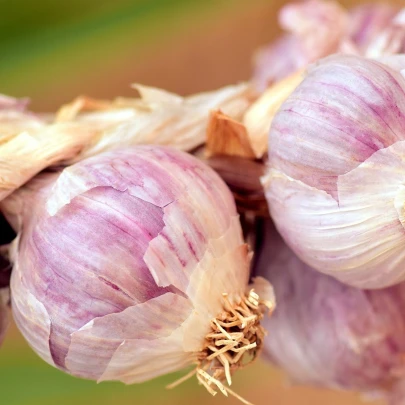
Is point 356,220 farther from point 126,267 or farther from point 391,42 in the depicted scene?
point 391,42

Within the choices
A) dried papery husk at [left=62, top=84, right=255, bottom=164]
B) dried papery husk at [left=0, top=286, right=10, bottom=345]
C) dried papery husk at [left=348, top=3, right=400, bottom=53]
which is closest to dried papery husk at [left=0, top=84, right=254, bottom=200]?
dried papery husk at [left=62, top=84, right=255, bottom=164]

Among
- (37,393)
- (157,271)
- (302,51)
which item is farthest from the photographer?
(37,393)

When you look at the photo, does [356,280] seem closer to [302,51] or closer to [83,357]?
[83,357]

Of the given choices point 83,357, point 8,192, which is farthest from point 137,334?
point 8,192

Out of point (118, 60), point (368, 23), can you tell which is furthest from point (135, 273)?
point (118, 60)

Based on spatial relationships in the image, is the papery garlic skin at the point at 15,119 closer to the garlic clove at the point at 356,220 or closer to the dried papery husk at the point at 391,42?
the garlic clove at the point at 356,220

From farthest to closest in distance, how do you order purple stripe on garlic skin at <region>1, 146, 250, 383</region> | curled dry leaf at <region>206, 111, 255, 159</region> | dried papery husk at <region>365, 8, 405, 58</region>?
dried papery husk at <region>365, 8, 405, 58</region>, curled dry leaf at <region>206, 111, 255, 159</region>, purple stripe on garlic skin at <region>1, 146, 250, 383</region>

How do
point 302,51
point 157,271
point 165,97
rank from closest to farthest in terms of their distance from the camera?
point 157,271 → point 165,97 → point 302,51

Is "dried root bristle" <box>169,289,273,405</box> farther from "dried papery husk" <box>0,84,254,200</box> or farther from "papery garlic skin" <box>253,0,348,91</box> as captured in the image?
"papery garlic skin" <box>253,0,348,91</box>
